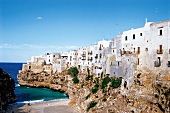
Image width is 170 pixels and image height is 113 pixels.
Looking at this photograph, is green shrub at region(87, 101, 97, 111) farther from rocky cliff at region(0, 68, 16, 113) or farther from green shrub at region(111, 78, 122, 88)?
rocky cliff at region(0, 68, 16, 113)

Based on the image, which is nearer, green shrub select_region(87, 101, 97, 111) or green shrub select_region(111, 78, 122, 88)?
green shrub select_region(111, 78, 122, 88)

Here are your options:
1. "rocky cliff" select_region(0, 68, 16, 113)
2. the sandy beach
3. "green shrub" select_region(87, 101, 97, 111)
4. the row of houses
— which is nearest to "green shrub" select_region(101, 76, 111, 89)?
the row of houses

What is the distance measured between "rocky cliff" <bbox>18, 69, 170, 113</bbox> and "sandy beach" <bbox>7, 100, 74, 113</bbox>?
6.40 ft

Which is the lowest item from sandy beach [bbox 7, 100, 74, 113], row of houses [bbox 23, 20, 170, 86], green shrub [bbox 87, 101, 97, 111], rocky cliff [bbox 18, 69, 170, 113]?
sandy beach [bbox 7, 100, 74, 113]

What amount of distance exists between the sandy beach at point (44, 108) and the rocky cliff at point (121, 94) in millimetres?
1950

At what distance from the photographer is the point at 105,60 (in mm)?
51969

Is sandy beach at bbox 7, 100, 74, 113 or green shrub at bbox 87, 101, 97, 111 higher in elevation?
green shrub at bbox 87, 101, 97, 111

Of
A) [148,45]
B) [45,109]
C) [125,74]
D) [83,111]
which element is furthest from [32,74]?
[148,45]

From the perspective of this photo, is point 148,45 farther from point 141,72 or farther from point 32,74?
point 32,74

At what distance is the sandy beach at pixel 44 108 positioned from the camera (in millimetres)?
47781

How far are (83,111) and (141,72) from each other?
13.4 m

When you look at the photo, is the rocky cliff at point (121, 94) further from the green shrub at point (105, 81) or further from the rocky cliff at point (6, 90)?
the rocky cliff at point (6, 90)

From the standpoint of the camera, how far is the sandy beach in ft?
157

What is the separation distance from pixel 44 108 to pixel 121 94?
18.2 meters
